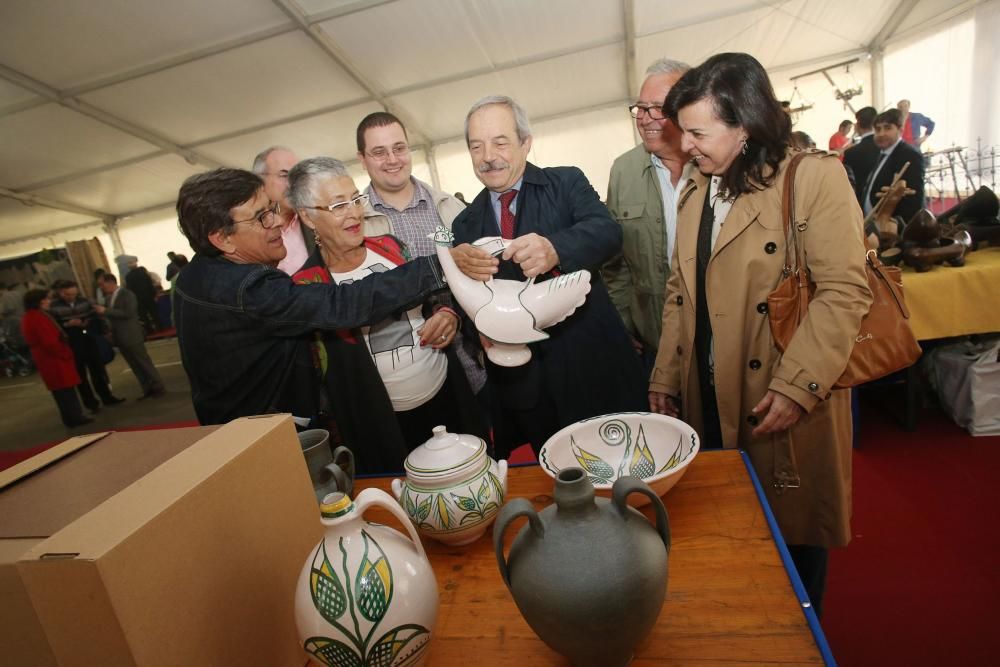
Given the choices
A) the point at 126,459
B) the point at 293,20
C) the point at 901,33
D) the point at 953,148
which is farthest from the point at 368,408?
the point at 901,33

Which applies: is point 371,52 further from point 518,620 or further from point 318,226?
point 518,620

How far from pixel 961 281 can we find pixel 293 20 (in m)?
5.26

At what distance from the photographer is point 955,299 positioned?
8.03 ft

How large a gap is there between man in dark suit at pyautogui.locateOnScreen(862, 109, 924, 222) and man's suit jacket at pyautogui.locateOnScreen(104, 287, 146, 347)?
22.7 ft

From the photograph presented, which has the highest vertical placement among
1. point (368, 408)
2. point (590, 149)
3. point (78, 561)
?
point (590, 149)

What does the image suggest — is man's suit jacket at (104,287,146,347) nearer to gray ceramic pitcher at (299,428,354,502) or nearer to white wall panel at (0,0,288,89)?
white wall panel at (0,0,288,89)

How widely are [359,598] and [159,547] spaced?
0.24m

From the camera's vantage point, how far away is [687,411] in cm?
156

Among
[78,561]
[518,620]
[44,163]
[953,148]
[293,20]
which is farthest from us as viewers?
[44,163]

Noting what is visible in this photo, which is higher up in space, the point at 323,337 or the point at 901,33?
the point at 901,33

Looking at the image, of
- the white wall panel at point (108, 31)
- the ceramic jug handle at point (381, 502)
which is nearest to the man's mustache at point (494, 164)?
the ceramic jug handle at point (381, 502)

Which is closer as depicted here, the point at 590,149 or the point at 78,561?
the point at 78,561

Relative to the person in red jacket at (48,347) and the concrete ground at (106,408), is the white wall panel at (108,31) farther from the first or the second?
the concrete ground at (106,408)

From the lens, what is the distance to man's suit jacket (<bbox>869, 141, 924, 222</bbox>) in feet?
12.7
